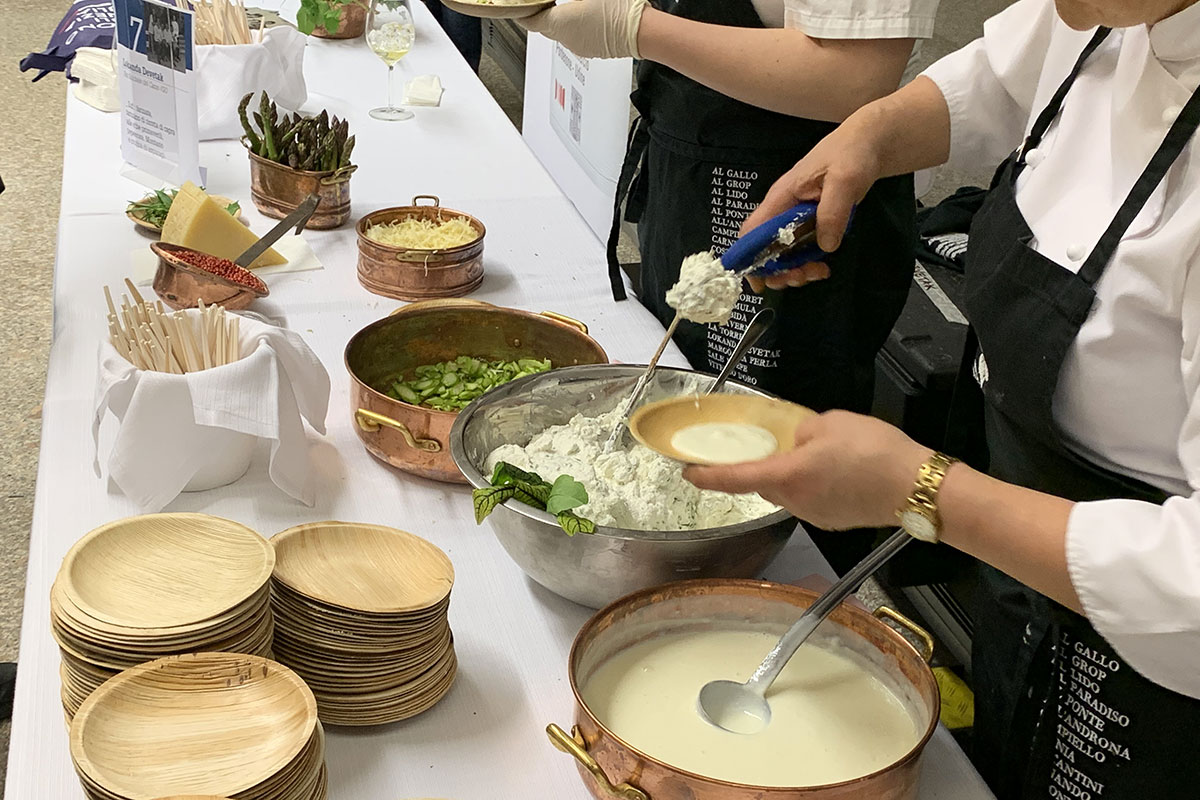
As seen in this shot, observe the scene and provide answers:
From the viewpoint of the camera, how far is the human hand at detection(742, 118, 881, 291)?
3.89ft

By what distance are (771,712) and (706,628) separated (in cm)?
10

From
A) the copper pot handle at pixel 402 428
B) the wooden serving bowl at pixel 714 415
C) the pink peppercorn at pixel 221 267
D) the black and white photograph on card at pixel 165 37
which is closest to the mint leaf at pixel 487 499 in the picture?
the wooden serving bowl at pixel 714 415

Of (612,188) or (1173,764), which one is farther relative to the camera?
(612,188)

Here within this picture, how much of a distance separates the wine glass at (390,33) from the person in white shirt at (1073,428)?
1356 millimetres

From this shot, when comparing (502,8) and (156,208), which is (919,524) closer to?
(502,8)

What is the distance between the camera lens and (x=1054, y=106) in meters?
1.05

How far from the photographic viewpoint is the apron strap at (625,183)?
5.56 feet

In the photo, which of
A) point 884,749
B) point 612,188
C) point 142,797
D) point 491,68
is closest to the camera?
point 142,797

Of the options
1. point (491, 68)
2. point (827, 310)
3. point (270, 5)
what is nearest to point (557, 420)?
point (827, 310)

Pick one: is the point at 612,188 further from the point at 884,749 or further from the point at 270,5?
the point at 884,749

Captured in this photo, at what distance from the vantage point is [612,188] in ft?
9.71

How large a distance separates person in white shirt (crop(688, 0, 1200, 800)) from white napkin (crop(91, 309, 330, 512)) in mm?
509

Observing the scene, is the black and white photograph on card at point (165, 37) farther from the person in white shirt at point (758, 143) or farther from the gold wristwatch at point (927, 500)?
the gold wristwatch at point (927, 500)

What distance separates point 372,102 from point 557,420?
1.44 meters
